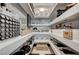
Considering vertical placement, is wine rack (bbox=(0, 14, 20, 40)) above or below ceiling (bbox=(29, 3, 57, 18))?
below

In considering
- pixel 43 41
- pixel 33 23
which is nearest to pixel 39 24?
pixel 33 23

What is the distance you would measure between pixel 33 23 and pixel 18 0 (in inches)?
278

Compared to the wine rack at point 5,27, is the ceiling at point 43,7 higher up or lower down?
higher up

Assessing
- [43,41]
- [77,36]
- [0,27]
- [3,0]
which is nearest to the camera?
[3,0]

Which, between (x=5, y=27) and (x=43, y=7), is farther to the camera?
(x=43, y=7)

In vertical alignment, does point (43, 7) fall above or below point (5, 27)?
above

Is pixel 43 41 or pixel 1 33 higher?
pixel 1 33

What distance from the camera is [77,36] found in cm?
131

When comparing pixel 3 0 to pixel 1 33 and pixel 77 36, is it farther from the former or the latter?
pixel 77 36

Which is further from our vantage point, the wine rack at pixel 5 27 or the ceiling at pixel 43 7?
the ceiling at pixel 43 7

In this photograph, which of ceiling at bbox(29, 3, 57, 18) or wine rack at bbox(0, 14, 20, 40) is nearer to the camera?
wine rack at bbox(0, 14, 20, 40)

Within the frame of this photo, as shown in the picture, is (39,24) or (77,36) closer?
(77,36)
